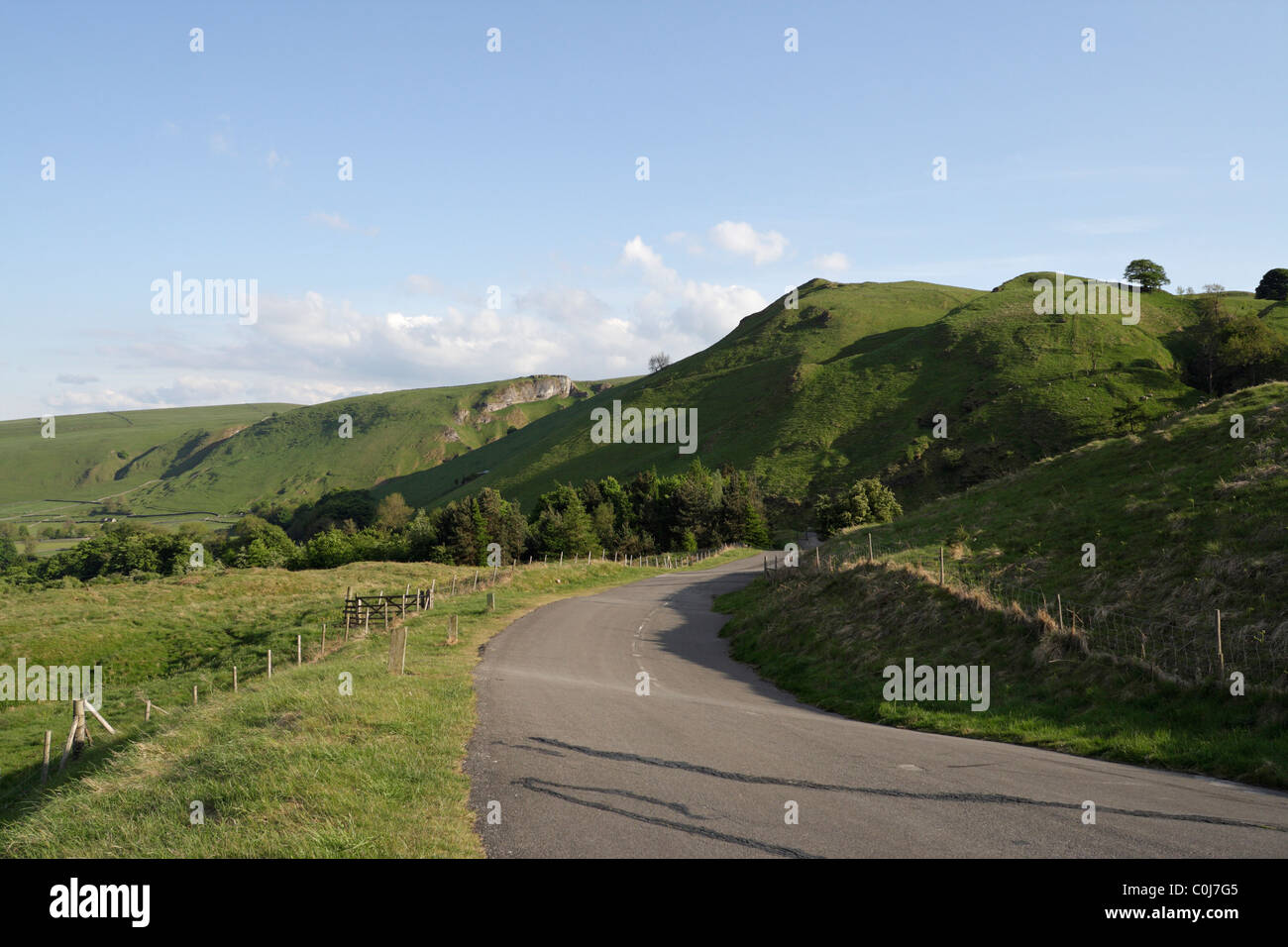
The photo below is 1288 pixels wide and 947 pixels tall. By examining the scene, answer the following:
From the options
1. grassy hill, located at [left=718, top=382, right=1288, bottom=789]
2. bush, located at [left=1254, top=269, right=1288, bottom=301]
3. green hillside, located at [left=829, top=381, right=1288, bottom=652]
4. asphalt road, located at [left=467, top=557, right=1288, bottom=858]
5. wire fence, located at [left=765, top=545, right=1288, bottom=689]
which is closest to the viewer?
asphalt road, located at [left=467, top=557, right=1288, bottom=858]

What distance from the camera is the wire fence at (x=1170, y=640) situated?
13.3 m

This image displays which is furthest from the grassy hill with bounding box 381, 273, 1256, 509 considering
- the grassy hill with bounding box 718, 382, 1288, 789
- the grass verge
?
the grass verge

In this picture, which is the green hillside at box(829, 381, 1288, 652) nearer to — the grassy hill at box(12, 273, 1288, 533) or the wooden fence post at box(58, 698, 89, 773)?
the wooden fence post at box(58, 698, 89, 773)

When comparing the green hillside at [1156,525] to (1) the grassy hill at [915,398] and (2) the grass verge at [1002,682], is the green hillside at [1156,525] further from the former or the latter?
(1) the grassy hill at [915,398]

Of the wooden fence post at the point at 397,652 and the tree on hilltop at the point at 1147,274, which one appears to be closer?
the wooden fence post at the point at 397,652

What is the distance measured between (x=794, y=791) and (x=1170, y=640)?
422 inches

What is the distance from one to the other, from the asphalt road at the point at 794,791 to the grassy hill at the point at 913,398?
78591 millimetres

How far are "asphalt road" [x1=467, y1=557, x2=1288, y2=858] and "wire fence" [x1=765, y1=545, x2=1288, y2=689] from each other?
3616 mm

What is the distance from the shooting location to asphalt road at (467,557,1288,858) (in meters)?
8.12

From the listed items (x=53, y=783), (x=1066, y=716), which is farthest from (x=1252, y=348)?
(x=53, y=783)

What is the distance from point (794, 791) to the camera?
33.3ft

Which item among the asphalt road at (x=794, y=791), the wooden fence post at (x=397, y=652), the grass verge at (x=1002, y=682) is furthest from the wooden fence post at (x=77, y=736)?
the grass verge at (x=1002, y=682)

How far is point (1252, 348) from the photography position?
89562 mm

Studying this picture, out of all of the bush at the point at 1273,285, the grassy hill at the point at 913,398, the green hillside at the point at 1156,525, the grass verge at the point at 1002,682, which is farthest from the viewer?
the bush at the point at 1273,285
